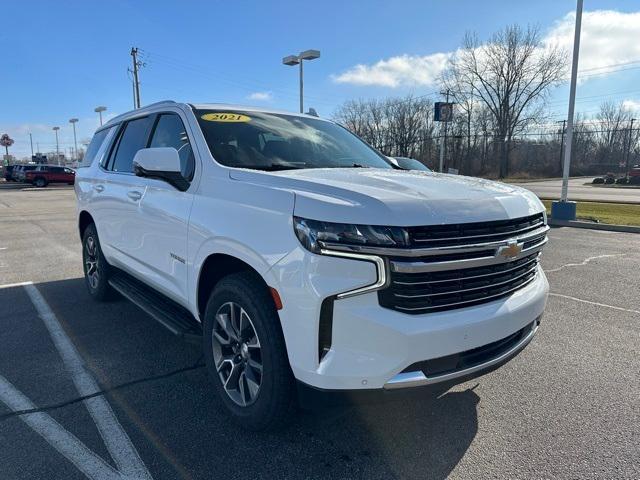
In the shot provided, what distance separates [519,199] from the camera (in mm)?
2721

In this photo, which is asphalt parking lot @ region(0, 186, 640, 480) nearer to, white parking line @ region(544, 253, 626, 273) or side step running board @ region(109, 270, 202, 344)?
side step running board @ region(109, 270, 202, 344)

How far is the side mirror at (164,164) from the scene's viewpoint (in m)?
3.05

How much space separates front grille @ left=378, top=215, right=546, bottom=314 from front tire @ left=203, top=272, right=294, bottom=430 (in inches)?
26.1

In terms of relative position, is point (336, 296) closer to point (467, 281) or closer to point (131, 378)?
point (467, 281)

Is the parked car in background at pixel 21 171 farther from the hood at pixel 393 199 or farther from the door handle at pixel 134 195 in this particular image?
the hood at pixel 393 199

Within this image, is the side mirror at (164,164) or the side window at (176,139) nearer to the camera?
the side mirror at (164,164)

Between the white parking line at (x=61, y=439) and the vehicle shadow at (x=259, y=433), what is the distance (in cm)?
12

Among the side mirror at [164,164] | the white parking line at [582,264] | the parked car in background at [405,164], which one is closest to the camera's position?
the side mirror at [164,164]

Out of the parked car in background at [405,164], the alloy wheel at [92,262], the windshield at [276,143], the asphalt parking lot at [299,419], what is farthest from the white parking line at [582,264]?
the alloy wheel at [92,262]

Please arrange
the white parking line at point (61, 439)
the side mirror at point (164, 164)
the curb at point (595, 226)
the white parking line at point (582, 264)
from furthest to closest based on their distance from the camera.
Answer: the curb at point (595, 226), the white parking line at point (582, 264), the side mirror at point (164, 164), the white parking line at point (61, 439)

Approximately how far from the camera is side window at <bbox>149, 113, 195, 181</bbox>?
329 centimetres

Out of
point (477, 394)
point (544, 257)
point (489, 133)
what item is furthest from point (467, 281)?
point (489, 133)

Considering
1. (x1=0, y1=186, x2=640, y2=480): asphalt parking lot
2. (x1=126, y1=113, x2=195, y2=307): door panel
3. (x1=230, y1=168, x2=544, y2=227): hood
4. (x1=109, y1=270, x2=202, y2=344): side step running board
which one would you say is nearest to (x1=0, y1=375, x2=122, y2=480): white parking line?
(x1=0, y1=186, x2=640, y2=480): asphalt parking lot

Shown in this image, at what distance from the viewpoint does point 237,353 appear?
110 inches
